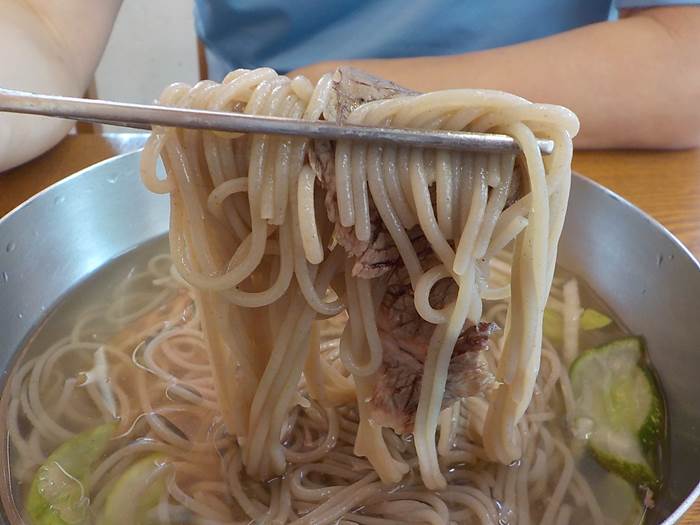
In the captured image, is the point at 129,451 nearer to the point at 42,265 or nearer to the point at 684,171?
the point at 42,265

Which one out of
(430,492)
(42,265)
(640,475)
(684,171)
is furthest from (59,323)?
(684,171)

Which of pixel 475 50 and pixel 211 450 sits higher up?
pixel 475 50

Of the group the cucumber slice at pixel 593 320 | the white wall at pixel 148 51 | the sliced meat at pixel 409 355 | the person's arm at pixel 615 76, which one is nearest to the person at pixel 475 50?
the person's arm at pixel 615 76

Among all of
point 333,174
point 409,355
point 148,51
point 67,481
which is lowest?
point 148,51

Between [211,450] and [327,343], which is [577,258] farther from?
[211,450]

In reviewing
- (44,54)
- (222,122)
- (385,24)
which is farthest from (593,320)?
(44,54)

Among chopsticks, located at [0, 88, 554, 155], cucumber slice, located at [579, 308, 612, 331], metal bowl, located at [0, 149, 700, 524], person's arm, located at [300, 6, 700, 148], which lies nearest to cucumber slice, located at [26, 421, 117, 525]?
metal bowl, located at [0, 149, 700, 524]

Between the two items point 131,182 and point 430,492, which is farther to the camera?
point 131,182
